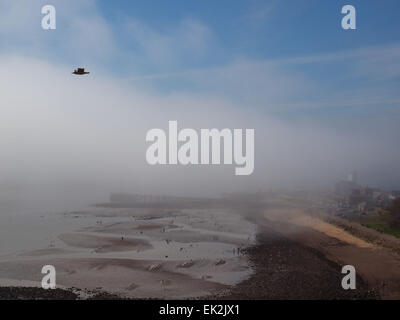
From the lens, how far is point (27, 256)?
34.6 meters

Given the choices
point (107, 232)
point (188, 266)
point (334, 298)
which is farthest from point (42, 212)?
point (334, 298)

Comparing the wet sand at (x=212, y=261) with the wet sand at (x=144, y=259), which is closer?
the wet sand at (x=212, y=261)

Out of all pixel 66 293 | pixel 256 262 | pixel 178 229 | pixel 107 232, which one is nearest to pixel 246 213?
pixel 178 229

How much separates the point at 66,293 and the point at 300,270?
723 inches

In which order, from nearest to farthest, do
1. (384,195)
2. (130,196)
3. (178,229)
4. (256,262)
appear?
1. (256,262)
2. (178,229)
3. (384,195)
4. (130,196)

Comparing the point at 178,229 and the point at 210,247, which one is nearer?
the point at 210,247

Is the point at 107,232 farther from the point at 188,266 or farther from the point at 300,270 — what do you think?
the point at 300,270

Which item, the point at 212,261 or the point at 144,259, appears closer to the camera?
the point at 212,261

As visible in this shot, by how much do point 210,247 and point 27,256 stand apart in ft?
60.6

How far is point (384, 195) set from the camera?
89.3 m

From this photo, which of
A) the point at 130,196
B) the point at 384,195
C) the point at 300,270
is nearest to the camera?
the point at 300,270

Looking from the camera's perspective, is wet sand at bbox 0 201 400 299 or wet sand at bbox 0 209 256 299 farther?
wet sand at bbox 0 209 256 299
